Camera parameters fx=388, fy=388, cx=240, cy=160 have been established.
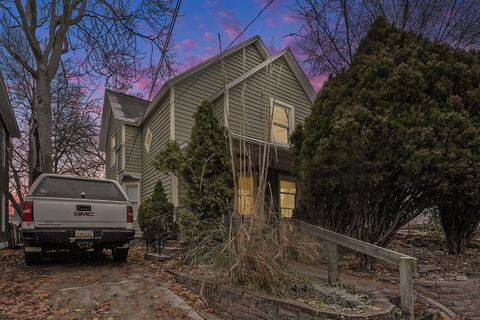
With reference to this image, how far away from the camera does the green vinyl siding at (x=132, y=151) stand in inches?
577

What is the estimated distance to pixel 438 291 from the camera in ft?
18.5

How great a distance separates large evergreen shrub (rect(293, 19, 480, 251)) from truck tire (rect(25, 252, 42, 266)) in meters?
5.07

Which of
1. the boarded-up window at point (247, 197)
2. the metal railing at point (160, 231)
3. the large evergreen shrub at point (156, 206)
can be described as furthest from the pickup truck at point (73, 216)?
the large evergreen shrub at point (156, 206)

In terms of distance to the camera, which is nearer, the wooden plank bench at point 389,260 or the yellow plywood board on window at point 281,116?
the wooden plank bench at point 389,260

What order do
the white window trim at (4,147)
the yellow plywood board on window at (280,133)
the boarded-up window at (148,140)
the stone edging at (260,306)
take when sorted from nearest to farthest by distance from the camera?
the stone edging at (260,306)
the yellow plywood board on window at (280,133)
the boarded-up window at (148,140)
the white window trim at (4,147)

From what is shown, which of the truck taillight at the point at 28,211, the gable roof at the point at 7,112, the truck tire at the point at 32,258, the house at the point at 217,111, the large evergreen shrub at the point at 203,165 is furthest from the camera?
the gable roof at the point at 7,112

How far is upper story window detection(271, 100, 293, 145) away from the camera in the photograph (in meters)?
13.3

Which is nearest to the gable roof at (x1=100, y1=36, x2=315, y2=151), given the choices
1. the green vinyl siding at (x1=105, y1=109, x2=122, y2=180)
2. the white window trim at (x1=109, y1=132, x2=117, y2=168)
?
the green vinyl siding at (x1=105, y1=109, x2=122, y2=180)

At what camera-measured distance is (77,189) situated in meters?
7.23

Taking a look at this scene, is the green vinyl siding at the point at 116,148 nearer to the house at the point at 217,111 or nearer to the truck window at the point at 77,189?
the house at the point at 217,111

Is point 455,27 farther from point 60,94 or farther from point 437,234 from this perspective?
point 60,94

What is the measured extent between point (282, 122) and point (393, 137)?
776cm

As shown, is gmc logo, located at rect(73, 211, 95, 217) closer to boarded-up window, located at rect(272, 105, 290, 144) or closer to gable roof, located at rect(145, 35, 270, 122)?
gable roof, located at rect(145, 35, 270, 122)

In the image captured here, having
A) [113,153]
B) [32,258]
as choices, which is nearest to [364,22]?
[32,258]
